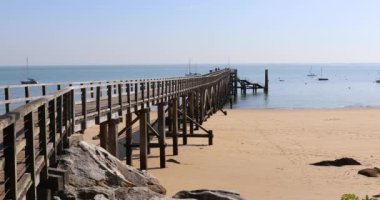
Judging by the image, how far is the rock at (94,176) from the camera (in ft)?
29.8

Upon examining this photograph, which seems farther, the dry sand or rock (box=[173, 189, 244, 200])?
the dry sand

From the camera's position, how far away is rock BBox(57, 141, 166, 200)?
9.09 metres

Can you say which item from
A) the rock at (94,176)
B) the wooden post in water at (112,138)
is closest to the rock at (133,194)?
the rock at (94,176)

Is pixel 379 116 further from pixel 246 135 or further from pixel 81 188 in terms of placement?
pixel 81 188

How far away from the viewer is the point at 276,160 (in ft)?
72.0

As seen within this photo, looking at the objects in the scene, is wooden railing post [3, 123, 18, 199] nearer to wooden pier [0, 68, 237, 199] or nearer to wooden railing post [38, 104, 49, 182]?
wooden pier [0, 68, 237, 199]

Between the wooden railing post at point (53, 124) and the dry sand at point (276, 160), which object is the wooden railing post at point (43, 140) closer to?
the wooden railing post at point (53, 124)

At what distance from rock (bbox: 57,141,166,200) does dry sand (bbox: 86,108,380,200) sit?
15.1 ft

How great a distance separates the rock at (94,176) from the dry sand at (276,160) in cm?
461

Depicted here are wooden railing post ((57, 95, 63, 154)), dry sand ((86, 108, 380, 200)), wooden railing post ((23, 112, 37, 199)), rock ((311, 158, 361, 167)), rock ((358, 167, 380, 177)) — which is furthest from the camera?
rock ((311, 158, 361, 167))

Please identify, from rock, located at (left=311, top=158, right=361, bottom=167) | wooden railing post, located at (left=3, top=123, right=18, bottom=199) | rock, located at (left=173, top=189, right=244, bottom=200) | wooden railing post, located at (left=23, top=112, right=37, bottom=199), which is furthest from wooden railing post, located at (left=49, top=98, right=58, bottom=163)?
rock, located at (left=311, top=158, right=361, bottom=167)

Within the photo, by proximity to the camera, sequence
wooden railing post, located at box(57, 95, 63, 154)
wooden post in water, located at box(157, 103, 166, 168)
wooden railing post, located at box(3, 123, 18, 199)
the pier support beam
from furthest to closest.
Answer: wooden post in water, located at box(157, 103, 166, 168) < the pier support beam < wooden railing post, located at box(57, 95, 63, 154) < wooden railing post, located at box(3, 123, 18, 199)

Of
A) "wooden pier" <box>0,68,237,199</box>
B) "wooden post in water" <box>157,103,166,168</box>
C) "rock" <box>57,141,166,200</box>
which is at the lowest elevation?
"wooden post in water" <box>157,103,166,168</box>

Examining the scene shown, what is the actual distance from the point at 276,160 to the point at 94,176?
42.9 feet
